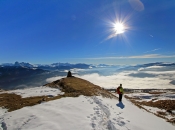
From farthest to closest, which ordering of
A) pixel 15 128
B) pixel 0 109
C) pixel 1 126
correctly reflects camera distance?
pixel 0 109 < pixel 1 126 < pixel 15 128

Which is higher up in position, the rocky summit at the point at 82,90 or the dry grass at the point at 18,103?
the rocky summit at the point at 82,90

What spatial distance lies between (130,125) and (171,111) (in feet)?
84.1

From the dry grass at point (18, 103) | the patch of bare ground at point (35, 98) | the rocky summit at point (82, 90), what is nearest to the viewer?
the dry grass at point (18, 103)

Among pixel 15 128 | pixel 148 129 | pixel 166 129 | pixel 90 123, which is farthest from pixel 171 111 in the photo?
pixel 15 128

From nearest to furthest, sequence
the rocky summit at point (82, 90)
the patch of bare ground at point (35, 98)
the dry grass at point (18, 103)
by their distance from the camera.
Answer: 1. the dry grass at point (18, 103)
2. the patch of bare ground at point (35, 98)
3. the rocky summit at point (82, 90)

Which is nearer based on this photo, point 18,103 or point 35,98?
point 18,103

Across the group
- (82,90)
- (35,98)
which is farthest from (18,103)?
(82,90)

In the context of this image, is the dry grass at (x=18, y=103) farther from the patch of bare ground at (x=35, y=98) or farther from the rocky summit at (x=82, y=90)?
the rocky summit at (x=82, y=90)

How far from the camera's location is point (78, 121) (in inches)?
504

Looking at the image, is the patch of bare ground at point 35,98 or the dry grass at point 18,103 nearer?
the dry grass at point 18,103

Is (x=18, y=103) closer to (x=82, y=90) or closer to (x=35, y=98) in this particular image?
(x=35, y=98)

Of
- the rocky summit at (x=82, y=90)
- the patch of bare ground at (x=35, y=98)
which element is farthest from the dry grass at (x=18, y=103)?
the rocky summit at (x=82, y=90)

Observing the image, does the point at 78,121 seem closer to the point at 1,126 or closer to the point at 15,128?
the point at 15,128

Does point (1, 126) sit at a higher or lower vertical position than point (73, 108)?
lower
